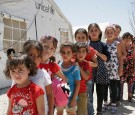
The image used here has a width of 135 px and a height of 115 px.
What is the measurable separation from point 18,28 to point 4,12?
1001 millimetres

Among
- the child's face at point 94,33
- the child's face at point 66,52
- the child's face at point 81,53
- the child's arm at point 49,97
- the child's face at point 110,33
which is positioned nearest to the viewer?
the child's arm at point 49,97

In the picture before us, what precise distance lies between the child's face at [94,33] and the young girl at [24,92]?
6.90ft

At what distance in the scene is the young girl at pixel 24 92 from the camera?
1937 millimetres

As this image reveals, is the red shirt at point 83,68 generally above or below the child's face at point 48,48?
below

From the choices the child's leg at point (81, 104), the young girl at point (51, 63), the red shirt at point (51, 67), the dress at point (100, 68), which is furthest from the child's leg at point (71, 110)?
the dress at point (100, 68)

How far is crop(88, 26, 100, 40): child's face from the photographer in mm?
3949

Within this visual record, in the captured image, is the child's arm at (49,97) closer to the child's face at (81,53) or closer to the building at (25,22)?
the child's face at (81,53)

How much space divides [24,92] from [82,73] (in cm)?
133

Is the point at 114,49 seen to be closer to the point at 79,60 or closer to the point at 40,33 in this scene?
the point at 79,60

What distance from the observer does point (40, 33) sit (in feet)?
32.4

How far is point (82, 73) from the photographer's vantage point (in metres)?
3.18

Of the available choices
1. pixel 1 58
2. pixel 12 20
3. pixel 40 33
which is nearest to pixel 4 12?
pixel 12 20

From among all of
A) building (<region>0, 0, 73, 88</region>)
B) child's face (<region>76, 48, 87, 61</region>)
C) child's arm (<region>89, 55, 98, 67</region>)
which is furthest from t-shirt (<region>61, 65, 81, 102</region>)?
→ building (<region>0, 0, 73, 88</region>)

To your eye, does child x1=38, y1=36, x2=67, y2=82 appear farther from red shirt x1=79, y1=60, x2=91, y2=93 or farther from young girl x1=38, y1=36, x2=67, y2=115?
red shirt x1=79, y1=60, x2=91, y2=93
